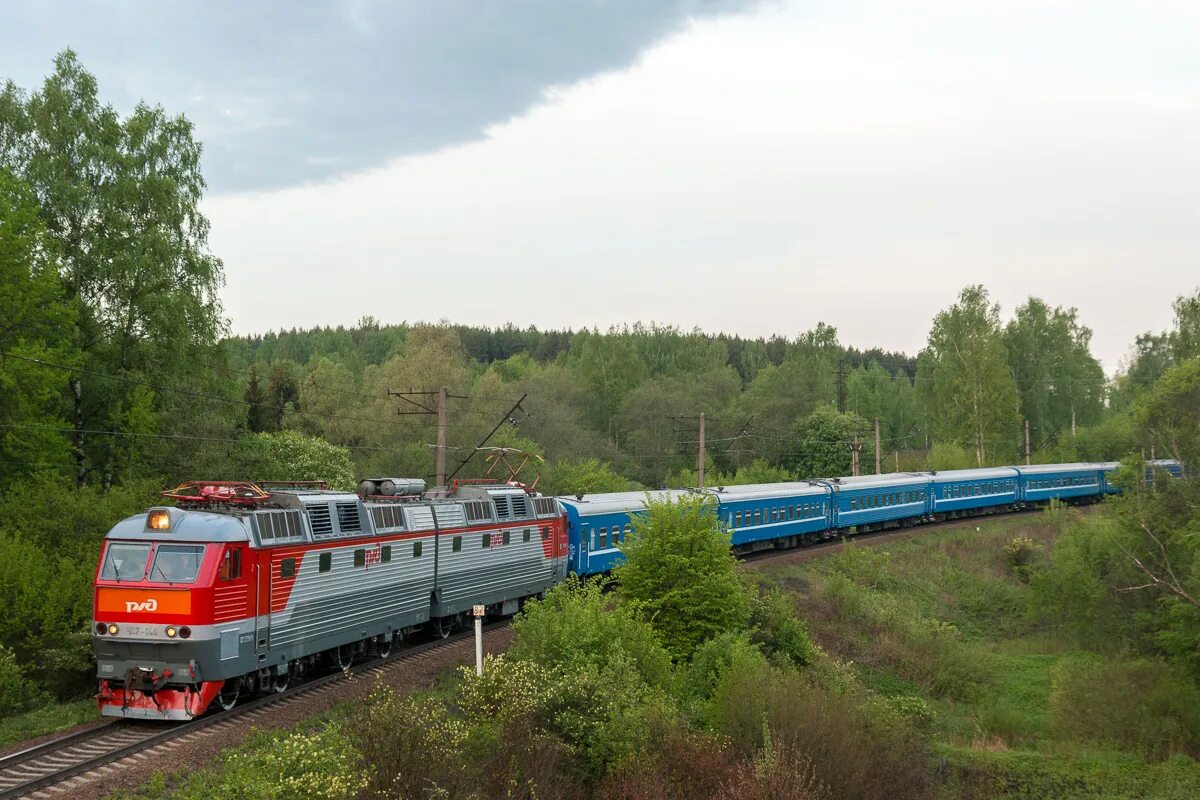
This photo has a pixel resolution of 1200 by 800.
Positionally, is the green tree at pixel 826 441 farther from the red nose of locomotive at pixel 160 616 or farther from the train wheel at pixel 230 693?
the red nose of locomotive at pixel 160 616

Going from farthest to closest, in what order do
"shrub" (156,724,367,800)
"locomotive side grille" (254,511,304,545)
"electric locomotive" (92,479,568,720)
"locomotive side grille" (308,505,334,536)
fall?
"locomotive side grille" (308,505,334,536) → "locomotive side grille" (254,511,304,545) → "electric locomotive" (92,479,568,720) → "shrub" (156,724,367,800)

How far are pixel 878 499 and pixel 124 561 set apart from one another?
42.7 m

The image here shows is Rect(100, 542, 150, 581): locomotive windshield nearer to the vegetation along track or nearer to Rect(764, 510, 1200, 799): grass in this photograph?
the vegetation along track

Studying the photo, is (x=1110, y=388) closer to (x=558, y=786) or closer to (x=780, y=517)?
(x=780, y=517)

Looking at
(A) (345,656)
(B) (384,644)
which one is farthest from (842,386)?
(A) (345,656)

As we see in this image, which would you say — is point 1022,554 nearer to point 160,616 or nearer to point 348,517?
point 348,517

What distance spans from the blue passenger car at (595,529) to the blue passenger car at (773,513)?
506cm

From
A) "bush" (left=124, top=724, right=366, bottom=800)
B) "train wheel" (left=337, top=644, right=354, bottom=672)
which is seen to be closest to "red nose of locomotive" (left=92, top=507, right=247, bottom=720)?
"bush" (left=124, top=724, right=366, bottom=800)

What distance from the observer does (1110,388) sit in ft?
318

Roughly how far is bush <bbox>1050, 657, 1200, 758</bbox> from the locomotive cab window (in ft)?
76.6

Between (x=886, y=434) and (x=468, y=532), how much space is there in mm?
94328

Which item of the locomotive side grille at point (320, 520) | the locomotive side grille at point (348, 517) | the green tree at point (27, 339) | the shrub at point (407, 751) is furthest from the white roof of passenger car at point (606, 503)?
the shrub at point (407, 751)

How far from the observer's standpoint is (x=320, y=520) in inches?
791

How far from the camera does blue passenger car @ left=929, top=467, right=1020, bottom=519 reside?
58.6 metres
